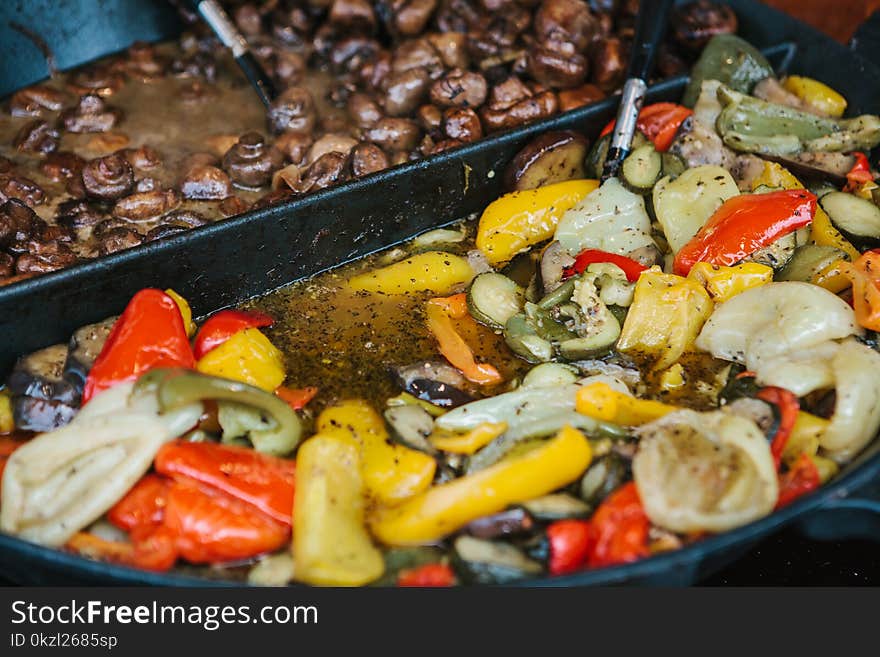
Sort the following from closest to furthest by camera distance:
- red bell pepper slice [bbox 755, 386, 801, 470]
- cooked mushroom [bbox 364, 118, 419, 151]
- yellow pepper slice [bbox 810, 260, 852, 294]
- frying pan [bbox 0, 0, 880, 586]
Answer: frying pan [bbox 0, 0, 880, 586]
red bell pepper slice [bbox 755, 386, 801, 470]
yellow pepper slice [bbox 810, 260, 852, 294]
cooked mushroom [bbox 364, 118, 419, 151]

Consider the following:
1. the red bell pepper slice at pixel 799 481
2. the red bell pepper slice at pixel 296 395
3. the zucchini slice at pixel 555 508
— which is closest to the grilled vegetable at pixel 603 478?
the zucchini slice at pixel 555 508

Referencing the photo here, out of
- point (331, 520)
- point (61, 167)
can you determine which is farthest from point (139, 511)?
point (61, 167)

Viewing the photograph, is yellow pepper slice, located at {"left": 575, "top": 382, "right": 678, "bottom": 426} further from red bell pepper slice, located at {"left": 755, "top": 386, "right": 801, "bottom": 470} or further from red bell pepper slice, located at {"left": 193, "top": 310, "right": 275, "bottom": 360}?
red bell pepper slice, located at {"left": 193, "top": 310, "right": 275, "bottom": 360}

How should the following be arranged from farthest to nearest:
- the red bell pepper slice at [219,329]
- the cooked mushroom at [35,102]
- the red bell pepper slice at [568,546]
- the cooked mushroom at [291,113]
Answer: the cooked mushroom at [35,102], the cooked mushroom at [291,113], the red bell pepper slice at [219,329], the red bell pepper slice at [568,546]

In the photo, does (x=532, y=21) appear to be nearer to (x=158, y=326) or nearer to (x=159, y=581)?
(x=158, y=326)

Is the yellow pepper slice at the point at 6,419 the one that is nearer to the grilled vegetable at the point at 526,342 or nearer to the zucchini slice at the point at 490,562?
the zucchini slice at the point at 490,562

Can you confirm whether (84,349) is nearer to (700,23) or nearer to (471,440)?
(471,440)

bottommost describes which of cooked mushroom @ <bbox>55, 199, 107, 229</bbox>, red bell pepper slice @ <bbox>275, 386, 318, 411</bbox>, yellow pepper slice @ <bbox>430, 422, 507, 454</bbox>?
red bell pepper slice @ <bbox>275, 386, 318, 411</bbox>

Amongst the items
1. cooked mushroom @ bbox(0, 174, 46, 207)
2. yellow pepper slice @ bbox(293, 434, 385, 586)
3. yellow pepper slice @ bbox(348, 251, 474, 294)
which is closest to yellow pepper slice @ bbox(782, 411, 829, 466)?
yellow pepper slice @ bbox(293, 434, 385, 586)
